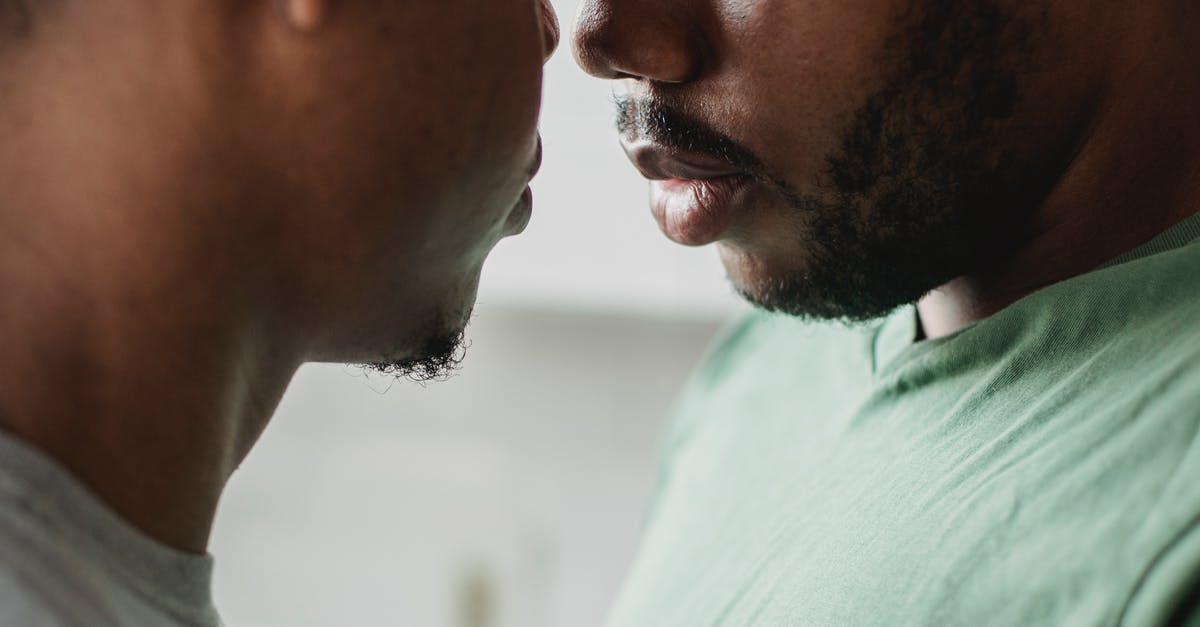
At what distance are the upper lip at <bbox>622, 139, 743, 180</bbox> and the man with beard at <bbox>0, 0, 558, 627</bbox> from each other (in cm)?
24

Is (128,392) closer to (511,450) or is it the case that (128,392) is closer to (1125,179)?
(1125,179)

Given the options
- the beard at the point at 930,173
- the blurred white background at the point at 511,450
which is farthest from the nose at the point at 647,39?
the blurred white background at the point at 511,450

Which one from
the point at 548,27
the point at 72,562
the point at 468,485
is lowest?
the point at 468,485

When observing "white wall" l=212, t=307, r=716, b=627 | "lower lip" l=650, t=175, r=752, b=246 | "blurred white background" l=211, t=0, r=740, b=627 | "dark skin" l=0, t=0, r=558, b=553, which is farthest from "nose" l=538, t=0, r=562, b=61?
"white wall" l=212, t=307, r=716, b=627

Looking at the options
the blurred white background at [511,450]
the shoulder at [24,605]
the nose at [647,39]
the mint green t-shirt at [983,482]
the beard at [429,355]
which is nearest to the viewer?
the shoulder at [24,605]

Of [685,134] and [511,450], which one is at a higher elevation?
[685,134]

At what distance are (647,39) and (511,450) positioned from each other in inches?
49.0

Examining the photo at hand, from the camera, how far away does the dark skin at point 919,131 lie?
0.80 meters

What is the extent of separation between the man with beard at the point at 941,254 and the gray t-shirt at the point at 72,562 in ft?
1.33

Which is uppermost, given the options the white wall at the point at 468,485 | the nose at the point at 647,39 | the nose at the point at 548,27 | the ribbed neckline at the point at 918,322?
the nose at the point at 548,27

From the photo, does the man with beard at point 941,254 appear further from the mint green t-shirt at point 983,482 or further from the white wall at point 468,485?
the white wall at point 468,485

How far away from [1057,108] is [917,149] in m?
0.10

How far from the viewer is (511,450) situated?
2.02 m

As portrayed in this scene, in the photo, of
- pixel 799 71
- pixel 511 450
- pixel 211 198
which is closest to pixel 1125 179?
pixel 799 71
